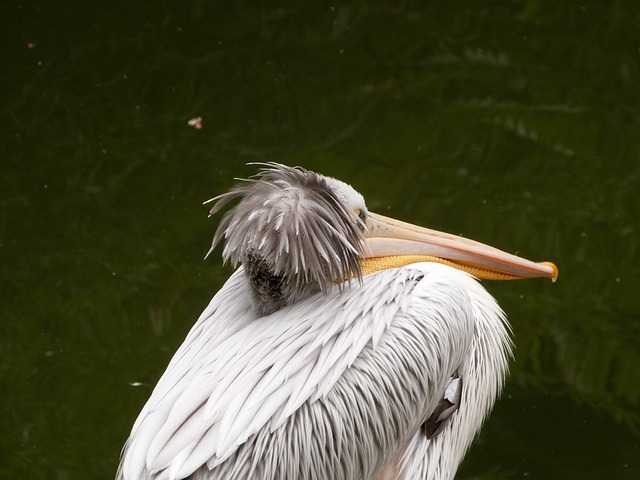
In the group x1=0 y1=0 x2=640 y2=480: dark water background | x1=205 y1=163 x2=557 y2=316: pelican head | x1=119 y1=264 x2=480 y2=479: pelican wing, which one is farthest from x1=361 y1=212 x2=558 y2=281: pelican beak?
x1=0 y1=0 x2=640 y2=480: dark water background

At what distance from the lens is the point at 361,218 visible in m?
2.53

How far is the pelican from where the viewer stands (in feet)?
7.00

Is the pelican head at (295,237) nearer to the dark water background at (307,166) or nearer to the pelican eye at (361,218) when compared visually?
the pelican eye at (361,218)

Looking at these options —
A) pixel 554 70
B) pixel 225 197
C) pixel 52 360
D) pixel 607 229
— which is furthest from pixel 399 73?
pixel 225 197

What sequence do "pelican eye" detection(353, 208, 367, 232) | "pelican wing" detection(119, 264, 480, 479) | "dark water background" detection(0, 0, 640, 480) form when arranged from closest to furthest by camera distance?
"pelican wing" detection(119, 264, 480, 479) < "pelican eye" detection(353, 208, 367, 232) < "dark water background" detection(0, 0, 640, 480)

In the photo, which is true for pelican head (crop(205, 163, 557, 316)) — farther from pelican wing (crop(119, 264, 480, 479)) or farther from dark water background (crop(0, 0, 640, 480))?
dark water background (crop(0, 0, 640, 480))

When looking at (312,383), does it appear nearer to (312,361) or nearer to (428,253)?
(312,361)

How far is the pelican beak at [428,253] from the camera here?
2.53m

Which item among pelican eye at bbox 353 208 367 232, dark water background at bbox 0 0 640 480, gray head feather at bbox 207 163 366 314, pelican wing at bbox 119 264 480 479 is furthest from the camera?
dark water background at bbox 0 0 640 480

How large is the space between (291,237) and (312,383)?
0.32m

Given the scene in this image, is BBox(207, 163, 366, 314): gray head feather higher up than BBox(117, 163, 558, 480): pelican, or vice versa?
BBox(207, 163, 366, 314): gray head feather

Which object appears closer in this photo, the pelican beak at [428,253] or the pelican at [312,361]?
the pelican at [312,361]

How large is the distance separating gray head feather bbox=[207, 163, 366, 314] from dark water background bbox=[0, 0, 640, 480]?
1509 mm

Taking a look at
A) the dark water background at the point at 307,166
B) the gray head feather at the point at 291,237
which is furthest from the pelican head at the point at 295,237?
the dark water background at the point at 307,166
